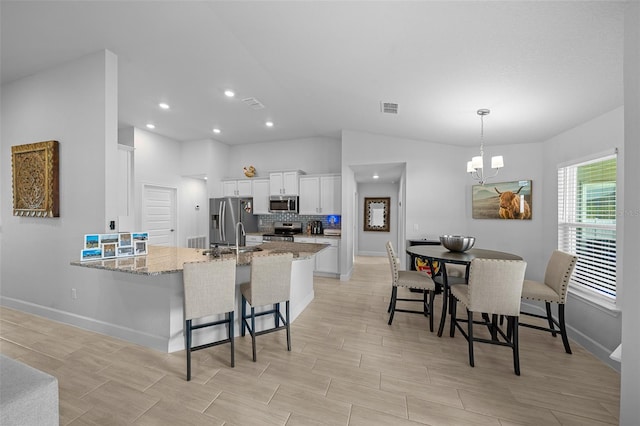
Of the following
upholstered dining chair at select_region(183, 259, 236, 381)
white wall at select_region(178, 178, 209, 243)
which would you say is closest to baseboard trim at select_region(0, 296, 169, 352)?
upholstered dining chair at select_region(183, 259, 236, 381)

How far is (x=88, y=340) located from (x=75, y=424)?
1.29 meters

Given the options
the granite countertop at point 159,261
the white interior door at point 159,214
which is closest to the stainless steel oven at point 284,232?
the white interior door at point 159,214

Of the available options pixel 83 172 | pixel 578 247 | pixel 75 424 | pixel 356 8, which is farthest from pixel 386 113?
pixel 75 424

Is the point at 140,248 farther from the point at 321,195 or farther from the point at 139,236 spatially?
the point at 321,195

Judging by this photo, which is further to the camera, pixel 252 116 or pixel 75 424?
pixel 252 116

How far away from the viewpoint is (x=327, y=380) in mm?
2045

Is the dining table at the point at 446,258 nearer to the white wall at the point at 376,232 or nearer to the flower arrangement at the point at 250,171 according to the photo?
the flower arrangement at the point at 250,171

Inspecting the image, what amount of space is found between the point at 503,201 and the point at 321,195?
3287mm

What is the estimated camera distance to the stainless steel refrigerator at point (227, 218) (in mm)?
5676

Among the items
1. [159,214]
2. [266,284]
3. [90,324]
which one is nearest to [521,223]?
[266,284]

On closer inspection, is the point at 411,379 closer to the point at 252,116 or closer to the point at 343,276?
the point at 343,276

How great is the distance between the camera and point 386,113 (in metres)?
3.68

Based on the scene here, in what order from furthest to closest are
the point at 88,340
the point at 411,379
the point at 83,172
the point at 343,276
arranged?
1. the point at 343,276
2. the point at 83,172
3. the point at 88,340
4. the point at 411,379

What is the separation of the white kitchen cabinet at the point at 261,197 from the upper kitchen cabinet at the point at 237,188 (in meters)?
0.17
